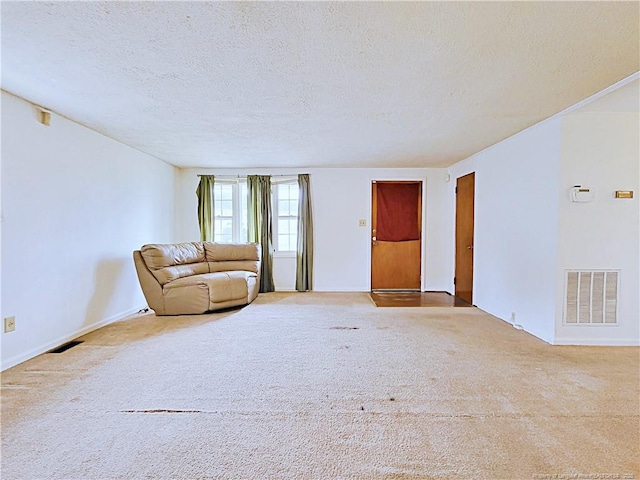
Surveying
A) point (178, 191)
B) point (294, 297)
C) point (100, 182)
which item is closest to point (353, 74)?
point (100, 182)

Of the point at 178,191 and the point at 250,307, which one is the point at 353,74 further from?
the point at 178,191

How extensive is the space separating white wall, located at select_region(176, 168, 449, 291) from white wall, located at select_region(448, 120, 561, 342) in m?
1.21

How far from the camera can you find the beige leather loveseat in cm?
439

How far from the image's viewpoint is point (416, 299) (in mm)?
5387

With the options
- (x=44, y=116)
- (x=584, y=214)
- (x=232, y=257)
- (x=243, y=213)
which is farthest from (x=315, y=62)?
(x=243, y=213)

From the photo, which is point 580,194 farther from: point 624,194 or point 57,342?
point 57,342

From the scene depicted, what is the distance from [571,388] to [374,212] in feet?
13.8

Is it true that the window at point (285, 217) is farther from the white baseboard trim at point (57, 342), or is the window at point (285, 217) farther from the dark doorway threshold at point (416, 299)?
the white baseboard trim at point (57, 342)

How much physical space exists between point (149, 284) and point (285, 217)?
2615 mm

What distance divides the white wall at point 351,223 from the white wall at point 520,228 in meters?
1.21

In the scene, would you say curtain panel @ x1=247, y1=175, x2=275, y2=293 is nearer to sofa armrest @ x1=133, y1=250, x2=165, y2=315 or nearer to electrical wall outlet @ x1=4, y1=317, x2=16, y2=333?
sofa armrest @ x1=133, y1=250, x2=165, y2=315

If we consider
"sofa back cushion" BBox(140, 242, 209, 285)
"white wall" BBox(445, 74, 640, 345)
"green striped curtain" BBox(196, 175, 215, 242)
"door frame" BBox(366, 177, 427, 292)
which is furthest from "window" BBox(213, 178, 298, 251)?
"white wall" BBox(445, 74, 640, 345)

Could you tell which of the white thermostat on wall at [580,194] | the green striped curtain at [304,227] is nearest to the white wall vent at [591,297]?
the white thermostat on wall at [580,194]

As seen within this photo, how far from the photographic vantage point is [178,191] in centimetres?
621
